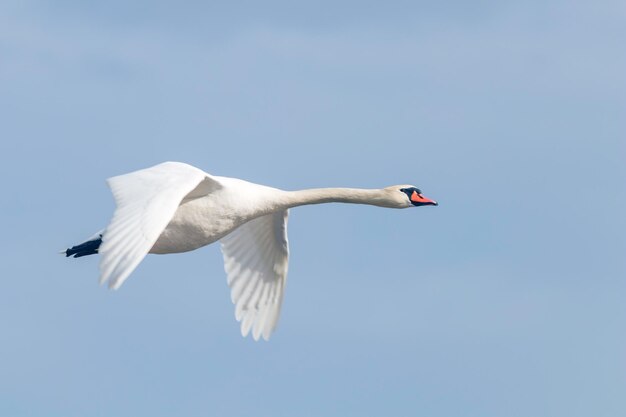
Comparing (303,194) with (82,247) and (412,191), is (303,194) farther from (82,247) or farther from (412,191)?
(82,247)

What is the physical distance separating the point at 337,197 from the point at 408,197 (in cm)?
121

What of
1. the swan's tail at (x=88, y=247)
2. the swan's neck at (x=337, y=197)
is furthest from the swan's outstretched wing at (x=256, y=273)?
the swan's tail at (x=88, y=247)

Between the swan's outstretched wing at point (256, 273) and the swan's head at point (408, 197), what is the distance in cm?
241

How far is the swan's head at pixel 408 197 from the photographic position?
1051 inches

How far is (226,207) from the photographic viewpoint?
25.0 meters

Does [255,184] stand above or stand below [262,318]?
above

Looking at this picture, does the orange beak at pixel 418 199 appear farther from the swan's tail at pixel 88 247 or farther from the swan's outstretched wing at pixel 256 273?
the swan's tail at pixel 88 247

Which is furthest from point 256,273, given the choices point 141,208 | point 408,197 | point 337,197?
point 141,208

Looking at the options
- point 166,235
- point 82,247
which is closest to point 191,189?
point 166,235

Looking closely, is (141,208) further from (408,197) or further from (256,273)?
(256,273)

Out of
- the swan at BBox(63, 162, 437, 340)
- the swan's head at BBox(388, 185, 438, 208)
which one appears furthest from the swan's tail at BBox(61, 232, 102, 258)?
the swan's head at BBox(388, 185, 438, 208)

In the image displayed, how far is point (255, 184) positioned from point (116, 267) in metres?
6.06

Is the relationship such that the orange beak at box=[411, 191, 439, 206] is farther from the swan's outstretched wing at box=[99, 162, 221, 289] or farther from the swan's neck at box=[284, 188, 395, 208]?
the swan's outstretched wing at box=[99, 162, 221, 289]

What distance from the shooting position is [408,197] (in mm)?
26719
